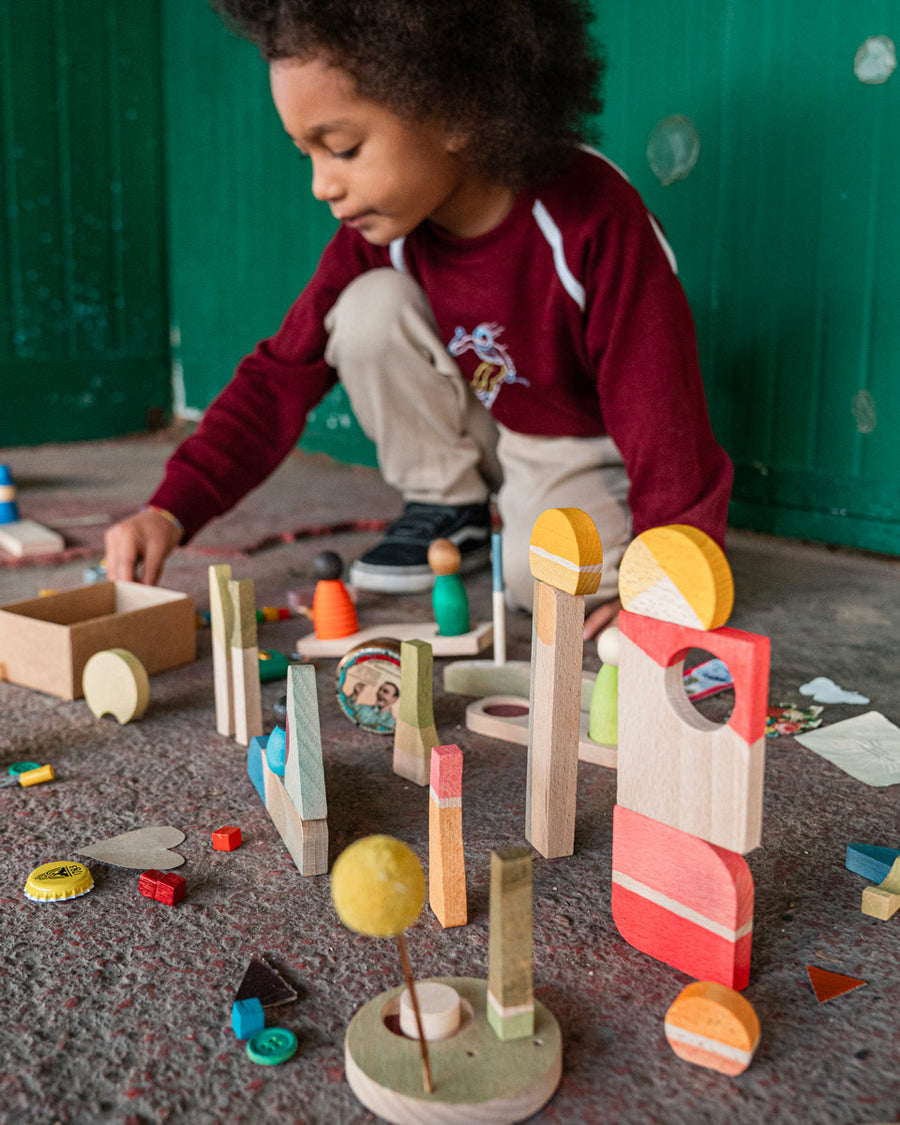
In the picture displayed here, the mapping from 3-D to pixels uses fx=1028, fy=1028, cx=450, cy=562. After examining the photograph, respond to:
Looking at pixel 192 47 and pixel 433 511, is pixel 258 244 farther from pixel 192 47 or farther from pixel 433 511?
pixel 433 511

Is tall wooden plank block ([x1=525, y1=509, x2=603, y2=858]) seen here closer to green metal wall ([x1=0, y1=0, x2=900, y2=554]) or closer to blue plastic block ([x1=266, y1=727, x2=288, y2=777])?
blue plastic block ([x1=266, y1=727, x2=288, y2=777])

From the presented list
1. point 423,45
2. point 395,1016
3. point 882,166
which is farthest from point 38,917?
point 882,166

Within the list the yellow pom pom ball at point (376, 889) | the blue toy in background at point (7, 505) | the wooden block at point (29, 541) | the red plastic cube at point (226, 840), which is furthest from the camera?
the blue toy in background at point (7, 505)

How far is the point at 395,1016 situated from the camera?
59cm

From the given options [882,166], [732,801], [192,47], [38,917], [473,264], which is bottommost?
[38,917]

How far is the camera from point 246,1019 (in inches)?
23.6

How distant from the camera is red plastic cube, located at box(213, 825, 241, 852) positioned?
82cm

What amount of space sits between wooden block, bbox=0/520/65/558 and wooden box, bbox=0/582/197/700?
579mm

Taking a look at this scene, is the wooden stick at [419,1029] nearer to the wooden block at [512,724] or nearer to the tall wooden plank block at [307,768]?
the tall wooden plank block at [307,768]

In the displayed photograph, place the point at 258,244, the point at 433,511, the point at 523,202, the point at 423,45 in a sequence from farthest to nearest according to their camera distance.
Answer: the point at 258,244
the point at 433,511
the point at 523,202
the point at 423,45

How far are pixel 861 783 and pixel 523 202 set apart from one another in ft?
2.84

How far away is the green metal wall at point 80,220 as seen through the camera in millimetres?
3148

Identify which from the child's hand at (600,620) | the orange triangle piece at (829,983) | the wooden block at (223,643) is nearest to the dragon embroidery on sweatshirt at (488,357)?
the child's hand at (600,620)

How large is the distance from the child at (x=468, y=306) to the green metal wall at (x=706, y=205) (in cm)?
51
